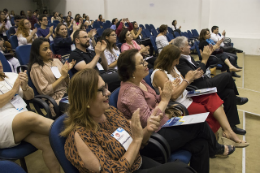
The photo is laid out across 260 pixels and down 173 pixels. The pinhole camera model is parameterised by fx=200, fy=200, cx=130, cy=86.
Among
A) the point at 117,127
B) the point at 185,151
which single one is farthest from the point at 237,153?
the point at 117,127

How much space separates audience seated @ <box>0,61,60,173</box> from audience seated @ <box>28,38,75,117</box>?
36cm

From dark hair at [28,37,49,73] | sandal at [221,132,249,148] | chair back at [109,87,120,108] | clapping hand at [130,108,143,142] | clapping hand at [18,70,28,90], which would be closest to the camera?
clapping hand at [130,108,143,142]

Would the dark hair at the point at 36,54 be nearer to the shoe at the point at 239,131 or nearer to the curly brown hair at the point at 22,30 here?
the curly brown hair at the point at 22,30

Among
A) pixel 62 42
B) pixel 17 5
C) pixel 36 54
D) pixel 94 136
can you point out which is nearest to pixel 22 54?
pixel 36 54

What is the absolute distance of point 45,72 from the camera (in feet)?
6.62

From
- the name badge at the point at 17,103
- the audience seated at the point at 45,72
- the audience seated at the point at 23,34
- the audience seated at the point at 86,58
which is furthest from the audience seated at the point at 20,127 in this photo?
the audience seated at the point at 23,34

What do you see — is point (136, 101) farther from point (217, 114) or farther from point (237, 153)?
point (237, 153)

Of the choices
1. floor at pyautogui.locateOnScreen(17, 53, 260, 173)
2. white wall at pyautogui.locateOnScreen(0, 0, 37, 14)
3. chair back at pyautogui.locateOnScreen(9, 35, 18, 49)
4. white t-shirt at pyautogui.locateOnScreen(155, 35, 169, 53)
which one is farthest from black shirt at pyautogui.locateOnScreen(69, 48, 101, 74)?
white wall at pyautogui.locateOnScreen(0, 0, 37, 14)

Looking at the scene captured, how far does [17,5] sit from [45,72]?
1310cm

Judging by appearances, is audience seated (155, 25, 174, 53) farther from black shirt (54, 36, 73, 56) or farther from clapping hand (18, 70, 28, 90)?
clapping hand (18, 70, 28, 90)

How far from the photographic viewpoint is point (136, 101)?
1.39 metres

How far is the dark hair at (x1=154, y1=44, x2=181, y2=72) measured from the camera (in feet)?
6.44

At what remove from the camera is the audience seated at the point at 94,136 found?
92 cm

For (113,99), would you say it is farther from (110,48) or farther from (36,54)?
(110,48)
